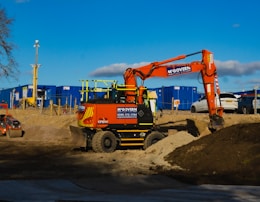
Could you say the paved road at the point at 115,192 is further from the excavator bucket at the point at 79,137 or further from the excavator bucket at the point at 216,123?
the excavator bucket at the point at 216,123

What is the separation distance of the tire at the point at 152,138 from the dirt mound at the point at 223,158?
2.51 metres

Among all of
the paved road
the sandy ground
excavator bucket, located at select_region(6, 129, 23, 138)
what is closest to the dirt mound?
the sandy ground

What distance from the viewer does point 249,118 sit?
2839cm

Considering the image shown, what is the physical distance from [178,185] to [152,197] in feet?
6.26

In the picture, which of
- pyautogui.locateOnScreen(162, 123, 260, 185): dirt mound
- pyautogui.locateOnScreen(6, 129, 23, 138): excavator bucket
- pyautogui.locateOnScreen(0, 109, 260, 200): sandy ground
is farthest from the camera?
pyautogui.locateOnScreen(6, 129, 23, 138): excavator bucket

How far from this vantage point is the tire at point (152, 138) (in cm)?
1920

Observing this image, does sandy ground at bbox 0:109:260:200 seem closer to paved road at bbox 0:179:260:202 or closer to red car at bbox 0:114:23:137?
paved road at bbox 0:179:260:202

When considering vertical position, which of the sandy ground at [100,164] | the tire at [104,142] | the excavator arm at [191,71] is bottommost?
the sandy ground at [100,164]

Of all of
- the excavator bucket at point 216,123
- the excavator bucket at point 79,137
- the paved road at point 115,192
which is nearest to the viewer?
the paved road at point 115,192

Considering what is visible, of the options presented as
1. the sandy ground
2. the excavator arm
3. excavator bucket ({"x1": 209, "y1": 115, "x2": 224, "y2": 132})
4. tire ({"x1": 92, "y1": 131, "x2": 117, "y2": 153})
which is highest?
the excavator arm

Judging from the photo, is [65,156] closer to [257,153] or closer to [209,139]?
[209,139]

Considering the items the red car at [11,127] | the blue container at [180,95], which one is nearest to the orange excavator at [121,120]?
the red car at [11,127]

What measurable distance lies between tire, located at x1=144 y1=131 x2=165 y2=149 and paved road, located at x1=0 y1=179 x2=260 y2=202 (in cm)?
767

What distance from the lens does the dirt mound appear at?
12271mm
